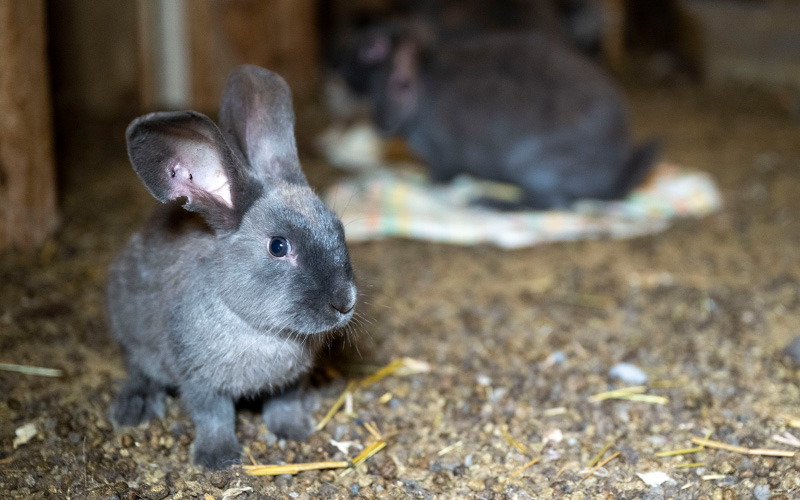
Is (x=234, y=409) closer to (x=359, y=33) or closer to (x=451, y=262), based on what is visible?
(x=451, y=262)

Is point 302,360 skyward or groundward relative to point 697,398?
skyward

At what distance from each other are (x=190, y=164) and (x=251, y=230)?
265mm

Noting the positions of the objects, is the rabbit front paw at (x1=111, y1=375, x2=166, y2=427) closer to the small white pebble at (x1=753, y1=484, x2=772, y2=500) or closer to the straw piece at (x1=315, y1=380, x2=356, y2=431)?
the straw piece at (x1=315, y1=380, x2=356, y2=431)

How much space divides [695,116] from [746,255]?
9.85 ft

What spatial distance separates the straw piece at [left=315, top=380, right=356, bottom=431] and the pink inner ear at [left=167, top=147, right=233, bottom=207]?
3.11 feet

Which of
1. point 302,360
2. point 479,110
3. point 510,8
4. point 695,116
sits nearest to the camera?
point 302,360

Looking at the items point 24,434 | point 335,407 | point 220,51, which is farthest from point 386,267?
point 220,51

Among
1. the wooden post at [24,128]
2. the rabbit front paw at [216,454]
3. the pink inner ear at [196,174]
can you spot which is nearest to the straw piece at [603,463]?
the rabbit front paw at [216,454]

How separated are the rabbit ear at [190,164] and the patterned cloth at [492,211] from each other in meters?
1.97

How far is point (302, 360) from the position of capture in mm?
2541

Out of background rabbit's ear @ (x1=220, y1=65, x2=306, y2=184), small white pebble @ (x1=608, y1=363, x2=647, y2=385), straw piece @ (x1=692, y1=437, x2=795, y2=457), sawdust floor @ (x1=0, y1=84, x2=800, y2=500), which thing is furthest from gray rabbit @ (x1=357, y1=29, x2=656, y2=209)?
background rabbit's ear @ (x1=220, y1=65, x2=306, y2=184)

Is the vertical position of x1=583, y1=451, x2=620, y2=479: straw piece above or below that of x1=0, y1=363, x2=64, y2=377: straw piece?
above

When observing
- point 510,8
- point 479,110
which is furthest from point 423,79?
point 510,8

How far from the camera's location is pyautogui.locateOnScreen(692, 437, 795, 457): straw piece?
8.38 ft
